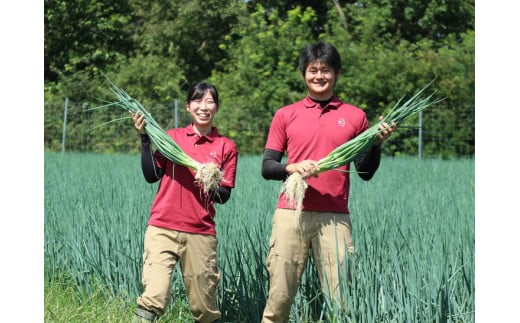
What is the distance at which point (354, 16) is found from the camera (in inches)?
701

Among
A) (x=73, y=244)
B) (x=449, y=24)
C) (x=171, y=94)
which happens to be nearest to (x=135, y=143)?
(x=171, y=94)

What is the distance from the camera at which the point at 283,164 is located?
108 inches

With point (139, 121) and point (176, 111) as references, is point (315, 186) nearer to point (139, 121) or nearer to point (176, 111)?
point (139, 121)

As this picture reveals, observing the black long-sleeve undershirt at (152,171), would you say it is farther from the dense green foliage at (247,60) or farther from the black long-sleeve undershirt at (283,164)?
the dense green foliage at (247,60)

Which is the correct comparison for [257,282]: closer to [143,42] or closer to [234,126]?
[234,126]

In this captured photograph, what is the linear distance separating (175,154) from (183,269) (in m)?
0.48

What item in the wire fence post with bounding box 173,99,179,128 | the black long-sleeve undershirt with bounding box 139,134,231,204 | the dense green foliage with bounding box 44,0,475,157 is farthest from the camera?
the dense green foliage with bounding box 44,0,475,157

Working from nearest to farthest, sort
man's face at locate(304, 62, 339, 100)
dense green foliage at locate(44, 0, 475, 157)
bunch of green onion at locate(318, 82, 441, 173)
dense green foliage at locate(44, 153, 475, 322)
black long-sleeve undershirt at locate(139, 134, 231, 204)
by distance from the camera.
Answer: dense green foliage at locate(44, 153, 475, 322), bunch of green onion at locate(318, 82, 441, 173), man's face at locate(304, 62, 339, 100), black long-sleeve undershirt at locate(139, 134, 231, 204), dense green foliage at locate(44, 0, 475, 157)

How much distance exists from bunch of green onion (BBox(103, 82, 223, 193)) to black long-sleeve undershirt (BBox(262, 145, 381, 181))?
0.19 metres

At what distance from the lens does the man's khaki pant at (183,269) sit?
2777mm

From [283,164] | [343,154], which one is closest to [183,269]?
[283,164]

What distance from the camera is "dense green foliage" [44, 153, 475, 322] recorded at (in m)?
2.53

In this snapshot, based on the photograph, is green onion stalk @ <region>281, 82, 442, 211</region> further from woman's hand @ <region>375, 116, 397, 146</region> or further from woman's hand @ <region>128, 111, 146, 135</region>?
woman's hand @ <region>128, 111, 146, 135</region>

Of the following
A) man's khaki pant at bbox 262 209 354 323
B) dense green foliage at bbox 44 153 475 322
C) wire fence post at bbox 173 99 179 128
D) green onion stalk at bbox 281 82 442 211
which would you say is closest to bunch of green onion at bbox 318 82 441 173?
green onion stalk at bbox 281 82 442 211
